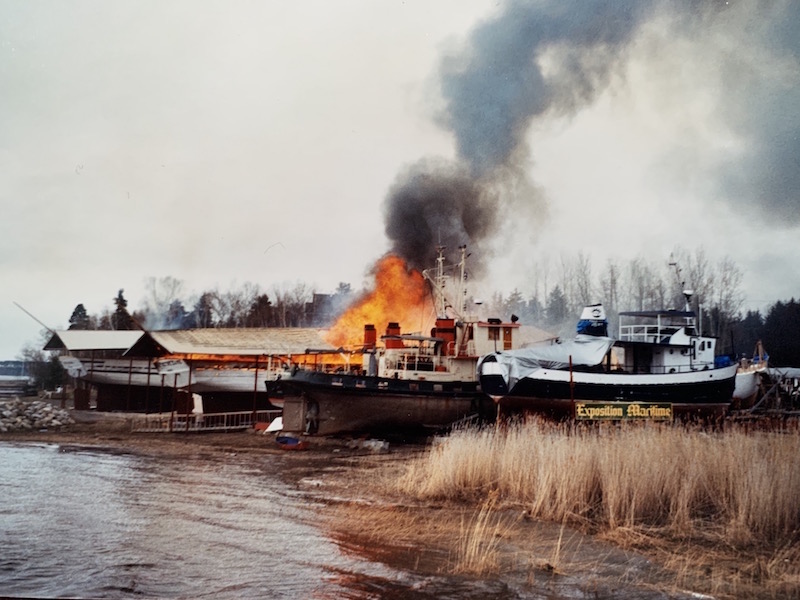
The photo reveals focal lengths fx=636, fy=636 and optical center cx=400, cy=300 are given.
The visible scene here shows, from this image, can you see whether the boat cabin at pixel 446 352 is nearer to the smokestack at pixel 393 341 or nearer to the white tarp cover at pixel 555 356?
the smokestack at pixel 393 341

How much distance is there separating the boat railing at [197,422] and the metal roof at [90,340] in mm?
12443

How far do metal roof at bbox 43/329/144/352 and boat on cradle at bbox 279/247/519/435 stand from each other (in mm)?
22084

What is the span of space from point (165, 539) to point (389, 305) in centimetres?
3579

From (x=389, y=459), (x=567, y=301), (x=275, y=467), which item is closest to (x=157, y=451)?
(x=275, y=467)

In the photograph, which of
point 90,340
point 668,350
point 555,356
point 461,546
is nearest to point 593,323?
→ point 555,356

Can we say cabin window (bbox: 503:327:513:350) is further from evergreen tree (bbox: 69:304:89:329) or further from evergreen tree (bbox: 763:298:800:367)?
evergreen tree (bbox: 69:304:89:329)

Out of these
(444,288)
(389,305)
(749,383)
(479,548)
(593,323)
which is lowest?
(479,548)

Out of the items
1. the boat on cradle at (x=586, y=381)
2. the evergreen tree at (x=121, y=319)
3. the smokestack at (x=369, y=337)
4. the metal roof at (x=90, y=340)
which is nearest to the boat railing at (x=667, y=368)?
the boat on cradle at (x=586, y=381)

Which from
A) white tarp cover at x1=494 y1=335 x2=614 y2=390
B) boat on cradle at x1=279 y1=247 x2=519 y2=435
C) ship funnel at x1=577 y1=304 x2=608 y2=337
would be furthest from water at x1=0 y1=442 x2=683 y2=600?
ship funnel at x1=577 y1=304 x2=608 y2=337

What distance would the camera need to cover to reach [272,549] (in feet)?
33.9

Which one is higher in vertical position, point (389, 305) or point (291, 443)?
point (389, 305)

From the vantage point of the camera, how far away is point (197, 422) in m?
33.9

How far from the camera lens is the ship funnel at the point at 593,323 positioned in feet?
98.8

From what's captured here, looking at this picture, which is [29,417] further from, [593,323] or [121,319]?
[121,319]
